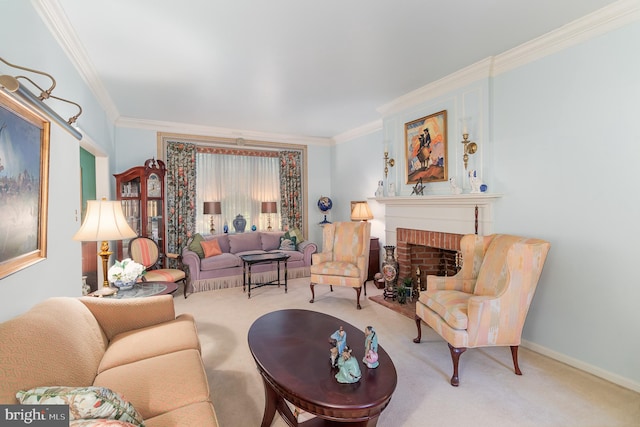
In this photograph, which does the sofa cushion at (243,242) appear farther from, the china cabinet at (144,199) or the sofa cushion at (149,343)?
the sofa cushion at (149,343)

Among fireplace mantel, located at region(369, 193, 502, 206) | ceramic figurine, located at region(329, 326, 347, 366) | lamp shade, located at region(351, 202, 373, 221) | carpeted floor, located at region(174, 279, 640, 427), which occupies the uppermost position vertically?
fireplace mantel, located at region(369, 193, 502, 206)

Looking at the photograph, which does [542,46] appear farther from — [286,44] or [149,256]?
[149,256]

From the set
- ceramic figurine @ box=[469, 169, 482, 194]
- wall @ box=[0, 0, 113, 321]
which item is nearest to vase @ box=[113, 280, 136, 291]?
wall @ box=[0, 0, 113, 321]

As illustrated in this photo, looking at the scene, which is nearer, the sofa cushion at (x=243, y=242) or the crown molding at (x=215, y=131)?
the crown molding at (x=215, y=131)

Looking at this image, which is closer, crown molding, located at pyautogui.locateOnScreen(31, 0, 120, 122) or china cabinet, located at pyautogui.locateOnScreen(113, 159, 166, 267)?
crown molding, located at pyautogui.locateOnScreen(31, 0, 120, 122)

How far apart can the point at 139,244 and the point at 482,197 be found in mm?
4493

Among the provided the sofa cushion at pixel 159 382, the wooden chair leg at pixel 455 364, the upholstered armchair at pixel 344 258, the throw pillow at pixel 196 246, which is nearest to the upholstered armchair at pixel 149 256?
the throw pillow at pixel 196 246

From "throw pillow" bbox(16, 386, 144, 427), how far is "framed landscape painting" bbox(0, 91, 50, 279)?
0.66 m

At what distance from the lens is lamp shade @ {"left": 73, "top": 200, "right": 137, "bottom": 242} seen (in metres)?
2.21

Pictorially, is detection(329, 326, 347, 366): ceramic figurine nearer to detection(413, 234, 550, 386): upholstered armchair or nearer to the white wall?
detection(413, 234, 550, 386): upholstered armchair

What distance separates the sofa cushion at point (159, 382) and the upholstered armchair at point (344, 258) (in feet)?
7.88

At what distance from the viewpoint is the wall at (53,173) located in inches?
62.3

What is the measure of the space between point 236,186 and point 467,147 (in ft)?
13.5

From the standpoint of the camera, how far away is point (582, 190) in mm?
2443
